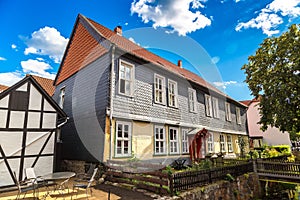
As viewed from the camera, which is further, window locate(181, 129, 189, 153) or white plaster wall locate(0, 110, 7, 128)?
window locate(181, 129, 189, 153)

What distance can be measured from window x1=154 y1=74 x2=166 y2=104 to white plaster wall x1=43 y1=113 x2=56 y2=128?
19.4ft

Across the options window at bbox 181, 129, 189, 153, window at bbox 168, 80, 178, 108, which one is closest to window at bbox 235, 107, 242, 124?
window at bbox 181, 129, 189, 153

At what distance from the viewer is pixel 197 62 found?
1334cm

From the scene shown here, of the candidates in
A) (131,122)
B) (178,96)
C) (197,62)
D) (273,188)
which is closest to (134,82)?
(131,122)

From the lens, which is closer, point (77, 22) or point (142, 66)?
point (142, 66)

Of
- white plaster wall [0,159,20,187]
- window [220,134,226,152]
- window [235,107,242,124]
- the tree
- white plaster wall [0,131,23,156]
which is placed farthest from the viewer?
window [235,107,242,124]

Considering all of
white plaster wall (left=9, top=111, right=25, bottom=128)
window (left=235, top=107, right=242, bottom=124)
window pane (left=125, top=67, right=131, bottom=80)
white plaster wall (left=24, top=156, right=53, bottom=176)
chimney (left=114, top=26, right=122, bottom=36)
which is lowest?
white plaster wall (left=24, top=156, right=53, bottom=176)

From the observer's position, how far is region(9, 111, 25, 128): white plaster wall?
7.93 metres

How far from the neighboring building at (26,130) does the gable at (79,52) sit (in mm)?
3831

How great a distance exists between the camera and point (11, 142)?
306 inches

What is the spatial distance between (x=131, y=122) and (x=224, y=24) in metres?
9.51

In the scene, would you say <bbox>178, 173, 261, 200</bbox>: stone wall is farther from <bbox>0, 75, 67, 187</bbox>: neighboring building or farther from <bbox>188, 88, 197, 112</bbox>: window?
<bbox>0, 75, 67, 187</bbox>: neighboring building

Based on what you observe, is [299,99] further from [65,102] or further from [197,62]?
[65,102]

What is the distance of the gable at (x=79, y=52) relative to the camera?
1134 centimetres
